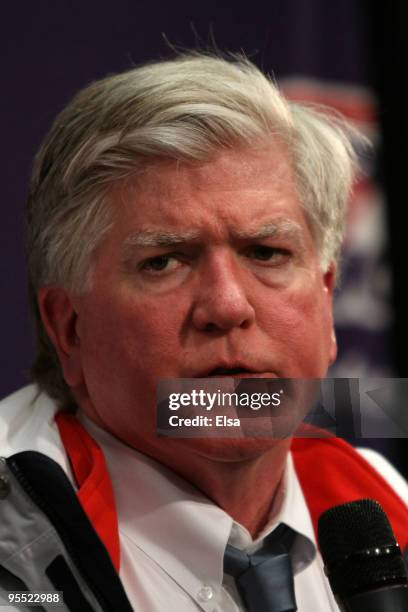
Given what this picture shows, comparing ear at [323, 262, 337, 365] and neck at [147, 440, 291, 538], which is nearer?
neck at [147, 440, 291, 538]

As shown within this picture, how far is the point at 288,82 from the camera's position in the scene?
200 cm

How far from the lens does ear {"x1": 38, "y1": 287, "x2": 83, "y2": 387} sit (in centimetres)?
125

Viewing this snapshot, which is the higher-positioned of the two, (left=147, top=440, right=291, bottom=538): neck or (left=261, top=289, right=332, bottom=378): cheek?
(left=261, top=289, right=332, bottom=378): cheek

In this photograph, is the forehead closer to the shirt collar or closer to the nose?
the nose

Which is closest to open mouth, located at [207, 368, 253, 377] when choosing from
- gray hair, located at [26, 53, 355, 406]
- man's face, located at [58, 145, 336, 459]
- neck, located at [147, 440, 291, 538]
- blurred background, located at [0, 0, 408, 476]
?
man's face, located at [58, 145, 336, 459]

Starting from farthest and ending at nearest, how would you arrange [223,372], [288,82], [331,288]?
[288,82], [331,288], [223,372]

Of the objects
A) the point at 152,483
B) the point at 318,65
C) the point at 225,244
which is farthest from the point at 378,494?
the point at 318,65

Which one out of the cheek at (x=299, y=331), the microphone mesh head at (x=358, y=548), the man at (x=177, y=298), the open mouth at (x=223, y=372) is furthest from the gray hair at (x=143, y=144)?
the microphone mesh head at (x=358, y=548)

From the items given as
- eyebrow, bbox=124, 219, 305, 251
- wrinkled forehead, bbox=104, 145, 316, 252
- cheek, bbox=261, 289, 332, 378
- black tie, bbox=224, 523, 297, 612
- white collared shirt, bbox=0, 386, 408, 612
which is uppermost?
wrinkled forehead, bbox=104, 145, 316, 252

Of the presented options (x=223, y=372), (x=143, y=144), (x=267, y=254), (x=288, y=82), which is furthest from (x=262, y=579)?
(x=288, y=82)

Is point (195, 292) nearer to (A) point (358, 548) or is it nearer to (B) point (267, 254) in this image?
(B) point (267, 254)

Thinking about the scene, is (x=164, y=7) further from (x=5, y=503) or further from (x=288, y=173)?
(x=5, y=503)

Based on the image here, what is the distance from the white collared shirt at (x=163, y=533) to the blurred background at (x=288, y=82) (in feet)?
1.98

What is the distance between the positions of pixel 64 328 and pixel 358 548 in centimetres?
54
